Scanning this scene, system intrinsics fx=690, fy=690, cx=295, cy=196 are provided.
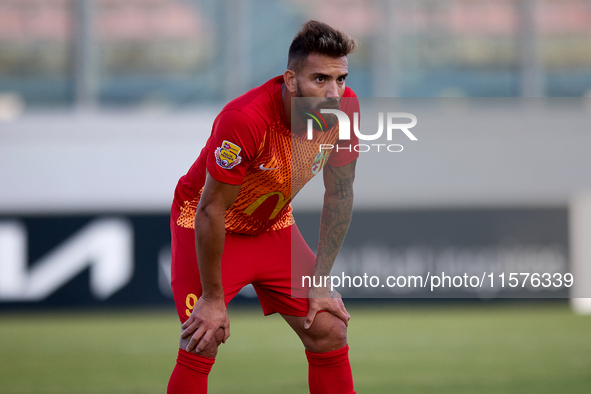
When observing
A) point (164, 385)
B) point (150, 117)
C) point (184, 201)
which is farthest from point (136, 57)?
point (184, 201)

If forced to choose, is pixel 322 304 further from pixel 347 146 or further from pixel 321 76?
pixel 321 76

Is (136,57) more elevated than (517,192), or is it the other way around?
(136,57)

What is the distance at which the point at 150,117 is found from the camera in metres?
8.47

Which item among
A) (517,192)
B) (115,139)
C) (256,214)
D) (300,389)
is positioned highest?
(115,139)

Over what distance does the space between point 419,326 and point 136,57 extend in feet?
16.3

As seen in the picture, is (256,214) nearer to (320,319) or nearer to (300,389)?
(320,319)

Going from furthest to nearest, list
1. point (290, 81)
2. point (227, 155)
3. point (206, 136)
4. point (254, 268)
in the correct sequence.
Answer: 1. point (206, 136)
2. point (254, 268)
3. point (290, 81)
4. point (227, 155)

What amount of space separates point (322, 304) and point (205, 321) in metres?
0.49

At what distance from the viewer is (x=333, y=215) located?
112 inches

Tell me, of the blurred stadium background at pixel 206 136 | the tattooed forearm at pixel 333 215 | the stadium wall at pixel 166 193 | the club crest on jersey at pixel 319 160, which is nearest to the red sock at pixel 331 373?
the tattooed forearm at pixel 333 215

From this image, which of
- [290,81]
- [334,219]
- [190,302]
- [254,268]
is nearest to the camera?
[290,81]

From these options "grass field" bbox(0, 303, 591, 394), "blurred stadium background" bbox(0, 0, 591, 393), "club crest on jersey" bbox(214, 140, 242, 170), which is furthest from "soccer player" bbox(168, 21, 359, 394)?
"blurred stadium background" bbox(0, 0, 591, 393)

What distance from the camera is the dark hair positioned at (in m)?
2.39

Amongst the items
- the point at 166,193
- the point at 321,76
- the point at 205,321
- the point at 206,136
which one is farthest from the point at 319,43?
the point at 206,136
